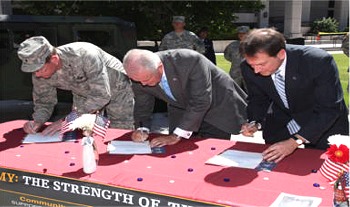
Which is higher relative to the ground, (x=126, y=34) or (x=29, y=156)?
(x=126, y=34)

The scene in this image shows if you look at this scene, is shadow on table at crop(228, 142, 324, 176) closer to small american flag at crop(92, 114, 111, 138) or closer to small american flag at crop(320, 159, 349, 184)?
small american flag at crop(320, 159, 349, 184)

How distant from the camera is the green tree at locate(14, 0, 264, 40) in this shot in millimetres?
7938

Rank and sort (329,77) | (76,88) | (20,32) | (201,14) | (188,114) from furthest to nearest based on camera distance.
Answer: (201,14) → (20,32) → (76,88) → (188,114) → (329,77)

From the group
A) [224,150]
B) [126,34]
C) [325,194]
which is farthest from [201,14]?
[325,194]

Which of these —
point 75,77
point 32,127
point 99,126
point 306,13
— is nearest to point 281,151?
point 99,126

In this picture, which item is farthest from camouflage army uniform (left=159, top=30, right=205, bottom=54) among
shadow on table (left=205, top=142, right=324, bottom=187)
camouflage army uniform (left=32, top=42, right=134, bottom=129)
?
shadow on table (left=205, top=142, right=324, bottom=187)

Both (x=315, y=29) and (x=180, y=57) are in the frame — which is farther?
(x=315, y=29)

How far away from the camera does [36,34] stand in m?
5.45

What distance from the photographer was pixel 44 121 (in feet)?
10.1

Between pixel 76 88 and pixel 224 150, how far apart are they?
121 cm

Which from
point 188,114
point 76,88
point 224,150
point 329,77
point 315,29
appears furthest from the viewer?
point 315,29

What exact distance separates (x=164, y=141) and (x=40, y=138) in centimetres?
87

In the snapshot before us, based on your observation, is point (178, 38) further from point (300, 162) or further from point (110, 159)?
point (300, 162)

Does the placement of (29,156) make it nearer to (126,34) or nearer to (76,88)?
(76,88)
